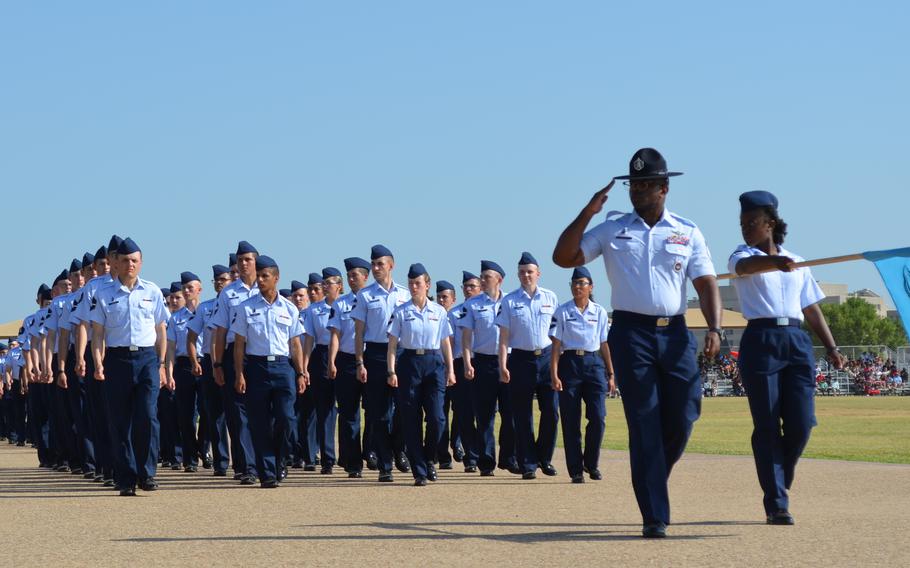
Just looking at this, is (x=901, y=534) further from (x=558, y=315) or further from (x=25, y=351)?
(x=25, y=351)

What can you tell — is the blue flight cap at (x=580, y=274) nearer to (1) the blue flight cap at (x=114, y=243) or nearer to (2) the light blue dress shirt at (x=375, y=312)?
(2) the light blue dress shirt at (x=375, y=312)

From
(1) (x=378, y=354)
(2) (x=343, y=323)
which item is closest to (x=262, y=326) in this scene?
(1) (x=378, y=354)

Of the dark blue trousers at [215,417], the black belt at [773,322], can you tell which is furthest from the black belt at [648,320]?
the dark blue trousers at [215,417]

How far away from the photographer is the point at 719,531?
31.4ft

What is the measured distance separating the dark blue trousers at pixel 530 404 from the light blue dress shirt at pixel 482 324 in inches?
34.5

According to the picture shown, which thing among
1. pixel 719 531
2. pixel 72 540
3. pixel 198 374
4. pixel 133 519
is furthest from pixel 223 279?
pixel 719 531

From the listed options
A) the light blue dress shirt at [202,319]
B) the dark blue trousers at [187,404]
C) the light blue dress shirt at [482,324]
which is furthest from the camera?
the dark blue trousers at [187,404]

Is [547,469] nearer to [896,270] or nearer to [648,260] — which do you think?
[896,270]

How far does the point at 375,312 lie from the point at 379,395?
0.88 metres

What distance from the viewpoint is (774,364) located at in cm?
1015

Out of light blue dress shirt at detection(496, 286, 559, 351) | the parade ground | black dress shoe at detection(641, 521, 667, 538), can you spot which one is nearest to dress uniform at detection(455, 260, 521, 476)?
the parade ground

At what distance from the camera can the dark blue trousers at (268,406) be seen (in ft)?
49.7

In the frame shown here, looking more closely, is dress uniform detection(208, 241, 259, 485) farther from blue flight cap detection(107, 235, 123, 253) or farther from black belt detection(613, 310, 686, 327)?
black belt detection(613, 310, 686, 327)

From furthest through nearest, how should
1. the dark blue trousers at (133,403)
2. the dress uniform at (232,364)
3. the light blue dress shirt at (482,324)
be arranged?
the light blue dress shirt at (482,324), the dress uniform at (232,364), the dark blue trousers at (133,403)
